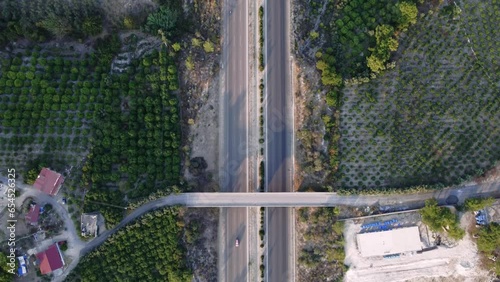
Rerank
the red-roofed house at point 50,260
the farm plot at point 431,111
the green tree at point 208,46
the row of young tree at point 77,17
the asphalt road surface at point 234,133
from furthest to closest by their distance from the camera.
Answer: the green tree at point 208,46
the asphalt road surface at point 234,133
the row of young tree at point 77,17
the farm plot at point 431,111
the red-roofed house at point 50,260

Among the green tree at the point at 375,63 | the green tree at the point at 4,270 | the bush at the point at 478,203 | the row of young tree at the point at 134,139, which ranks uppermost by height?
the green tree at the point at 375,63

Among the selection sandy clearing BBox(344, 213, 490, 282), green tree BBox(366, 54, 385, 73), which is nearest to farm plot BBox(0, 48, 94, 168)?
green tree BBox(366, 54, 385, 73)

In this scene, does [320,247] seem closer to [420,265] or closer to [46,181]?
[420,265]

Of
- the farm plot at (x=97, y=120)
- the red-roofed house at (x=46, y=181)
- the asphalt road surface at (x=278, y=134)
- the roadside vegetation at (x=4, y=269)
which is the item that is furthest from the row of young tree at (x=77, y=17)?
the roadside vegetation at (x=4, y=269)

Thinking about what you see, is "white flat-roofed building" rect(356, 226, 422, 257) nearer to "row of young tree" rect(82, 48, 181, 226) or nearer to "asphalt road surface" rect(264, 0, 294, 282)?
"asphalt road surface" rect(264, 0, 294, 282)

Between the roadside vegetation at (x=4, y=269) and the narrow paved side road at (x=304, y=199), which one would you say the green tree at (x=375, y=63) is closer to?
the narrow paved side road at (x=304, y=199)

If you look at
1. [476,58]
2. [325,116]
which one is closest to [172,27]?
[325,116]

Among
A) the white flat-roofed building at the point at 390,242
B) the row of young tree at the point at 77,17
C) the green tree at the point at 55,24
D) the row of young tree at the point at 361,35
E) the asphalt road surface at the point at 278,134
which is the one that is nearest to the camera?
the white flat-roofed building at the point at 390,242
